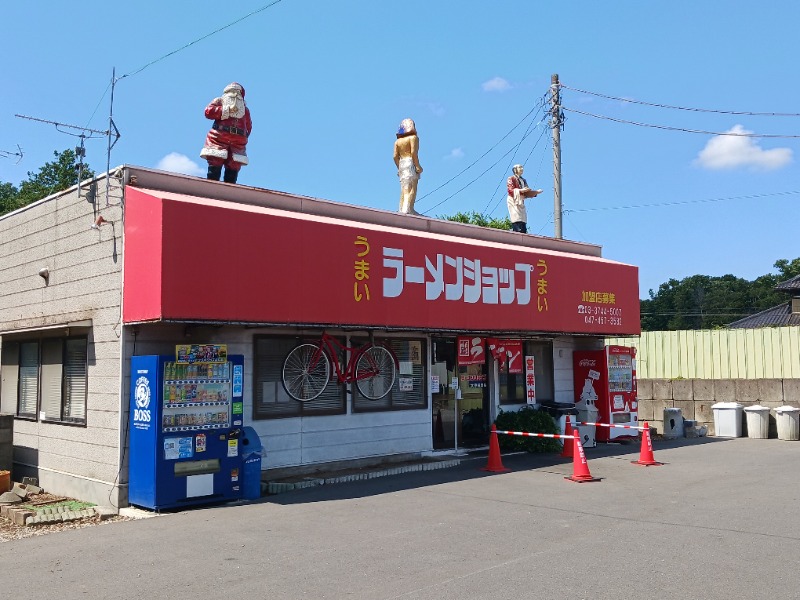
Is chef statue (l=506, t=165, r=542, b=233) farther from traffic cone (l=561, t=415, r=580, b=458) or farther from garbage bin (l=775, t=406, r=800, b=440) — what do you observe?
garbage bin (l=775, t=406, r=800, b=440)

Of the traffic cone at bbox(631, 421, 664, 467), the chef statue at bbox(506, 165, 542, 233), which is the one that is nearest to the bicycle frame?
the traffic cone at bbox(631, 421, 664, 467)

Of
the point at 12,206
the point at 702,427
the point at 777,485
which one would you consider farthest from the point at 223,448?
the point at 12,206

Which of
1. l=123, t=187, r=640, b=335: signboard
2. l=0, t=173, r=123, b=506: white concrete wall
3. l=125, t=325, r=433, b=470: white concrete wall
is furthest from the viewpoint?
l=125, t=325, r=433, b=470: white concrete wall

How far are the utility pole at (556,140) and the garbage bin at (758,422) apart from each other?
851 centimetres

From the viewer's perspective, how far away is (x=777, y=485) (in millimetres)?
11922

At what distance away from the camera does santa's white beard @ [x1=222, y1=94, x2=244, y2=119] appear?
13.2 meters

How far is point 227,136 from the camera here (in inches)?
523

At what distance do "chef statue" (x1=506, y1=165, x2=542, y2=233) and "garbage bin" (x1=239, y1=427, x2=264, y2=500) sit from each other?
10512 mm

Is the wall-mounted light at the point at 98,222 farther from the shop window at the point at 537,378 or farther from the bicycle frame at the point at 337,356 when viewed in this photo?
the shop window at the point at 537,378

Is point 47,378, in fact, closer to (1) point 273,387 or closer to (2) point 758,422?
(1) point 273,387

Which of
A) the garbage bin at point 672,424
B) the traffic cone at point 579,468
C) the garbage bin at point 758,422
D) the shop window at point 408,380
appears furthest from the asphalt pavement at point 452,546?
the garbage bin at point 758,422

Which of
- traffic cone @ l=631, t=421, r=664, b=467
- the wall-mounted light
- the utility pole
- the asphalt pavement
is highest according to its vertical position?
the utility pole

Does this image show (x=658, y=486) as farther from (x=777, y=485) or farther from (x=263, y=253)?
(x=263, y=253)

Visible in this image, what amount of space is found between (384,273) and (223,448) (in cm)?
431
